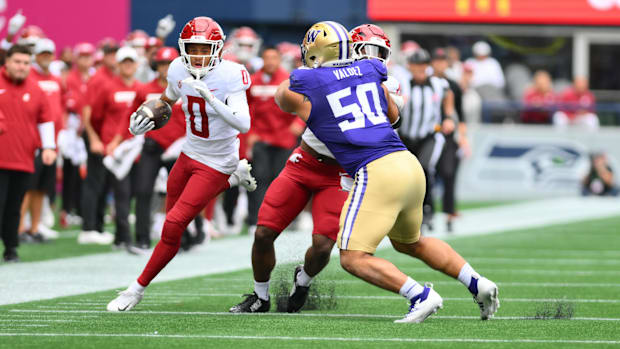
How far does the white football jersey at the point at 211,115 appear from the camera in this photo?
24.0ft

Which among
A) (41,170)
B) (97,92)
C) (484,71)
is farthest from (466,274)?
(484,71)

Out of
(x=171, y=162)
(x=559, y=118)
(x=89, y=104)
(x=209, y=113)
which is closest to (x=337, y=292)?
(x=209, y=113)

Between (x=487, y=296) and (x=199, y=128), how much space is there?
2.13m

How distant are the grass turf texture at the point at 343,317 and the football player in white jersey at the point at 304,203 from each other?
242 millimetres

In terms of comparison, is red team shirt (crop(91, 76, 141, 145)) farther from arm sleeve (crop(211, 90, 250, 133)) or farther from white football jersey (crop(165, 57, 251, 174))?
arm sleeve (crop(211, 90, 250, 133))

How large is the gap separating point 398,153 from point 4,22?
13.1m

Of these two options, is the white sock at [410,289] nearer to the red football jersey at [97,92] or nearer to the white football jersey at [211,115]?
the white football jersey at [211,115]

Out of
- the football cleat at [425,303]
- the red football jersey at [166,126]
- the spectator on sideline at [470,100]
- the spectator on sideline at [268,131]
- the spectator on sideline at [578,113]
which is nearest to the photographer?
the football cleat at [425,303]

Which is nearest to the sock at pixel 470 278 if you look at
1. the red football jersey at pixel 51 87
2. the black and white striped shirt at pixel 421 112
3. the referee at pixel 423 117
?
the referee at pixel 423 117

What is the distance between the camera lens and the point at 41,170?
1238 cm

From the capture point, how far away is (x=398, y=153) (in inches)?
256

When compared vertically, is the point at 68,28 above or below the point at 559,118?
above

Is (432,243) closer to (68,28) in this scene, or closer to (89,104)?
(89,104)

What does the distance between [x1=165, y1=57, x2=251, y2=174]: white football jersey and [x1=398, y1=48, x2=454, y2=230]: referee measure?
16.4 feet
